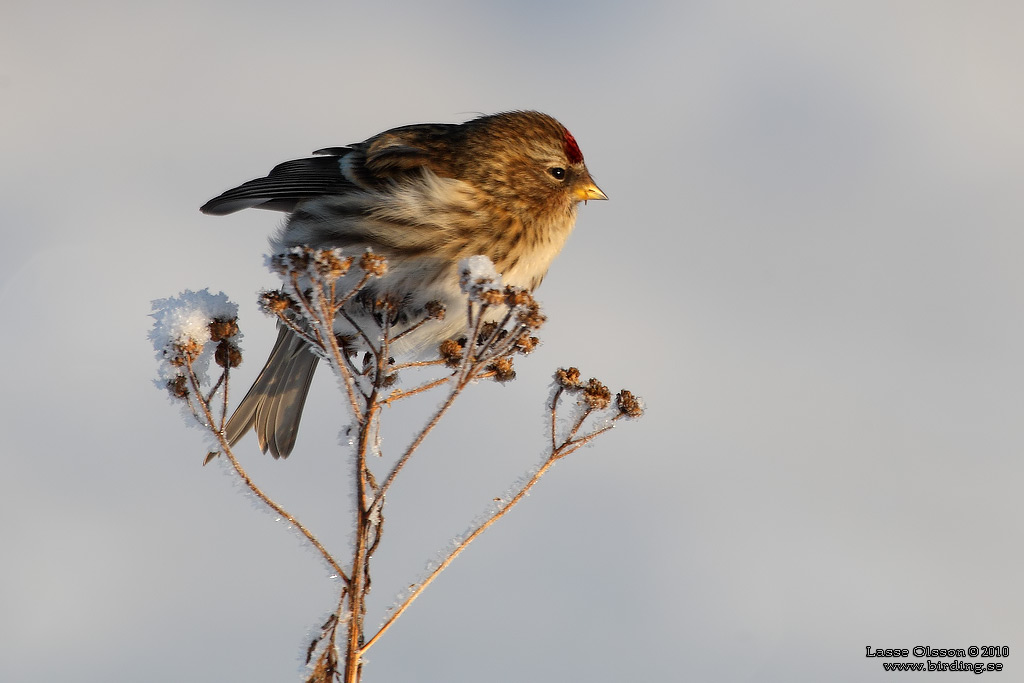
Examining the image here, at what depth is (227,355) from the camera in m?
3.07

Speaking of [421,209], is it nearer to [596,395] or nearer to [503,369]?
[503,369]

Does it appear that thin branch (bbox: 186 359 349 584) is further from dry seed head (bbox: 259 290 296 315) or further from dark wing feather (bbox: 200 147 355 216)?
dark wing feather (bbox: 200 147 355 216)

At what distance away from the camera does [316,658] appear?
2.63 m

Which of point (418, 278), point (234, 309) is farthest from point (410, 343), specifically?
point (234, 309)

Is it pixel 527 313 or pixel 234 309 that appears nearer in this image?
pixel 527 313

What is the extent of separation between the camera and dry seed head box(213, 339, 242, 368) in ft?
10.1

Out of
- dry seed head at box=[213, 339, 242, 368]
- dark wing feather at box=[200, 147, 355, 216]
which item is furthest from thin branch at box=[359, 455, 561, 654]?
dark wing feather at box=[200, 147, 355, 216]

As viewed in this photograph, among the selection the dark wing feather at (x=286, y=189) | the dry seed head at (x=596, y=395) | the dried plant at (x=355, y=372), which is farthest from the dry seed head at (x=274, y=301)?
the dark wing feather at (x=286, y=189)

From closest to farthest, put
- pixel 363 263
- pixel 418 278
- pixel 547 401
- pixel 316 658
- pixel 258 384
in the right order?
1. pixel 316 658
2. pixel 363 263
3. pixel 547 401
4. pixel 418 278
5. pixel 258 384

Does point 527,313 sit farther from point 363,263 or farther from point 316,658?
point 316,658

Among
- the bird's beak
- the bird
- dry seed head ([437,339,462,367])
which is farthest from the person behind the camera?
the bird's beak

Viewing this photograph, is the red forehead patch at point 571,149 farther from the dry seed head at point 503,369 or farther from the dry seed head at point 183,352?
the dry seed head at point 183,352

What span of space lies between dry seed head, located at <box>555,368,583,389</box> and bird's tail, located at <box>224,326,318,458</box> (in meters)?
1.73

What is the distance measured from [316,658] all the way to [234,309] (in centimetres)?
121
